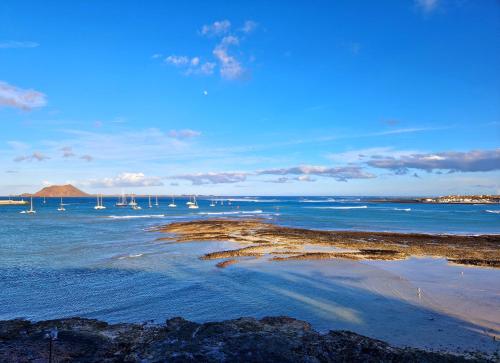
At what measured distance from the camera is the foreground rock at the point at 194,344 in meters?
12.2

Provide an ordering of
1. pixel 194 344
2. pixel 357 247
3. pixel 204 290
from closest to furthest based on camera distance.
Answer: pixel 194 344 < pixel 204 290 < pixel 357 247

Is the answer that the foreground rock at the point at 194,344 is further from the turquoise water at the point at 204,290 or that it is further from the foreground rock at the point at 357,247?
the foreground rock at the point at 357,247

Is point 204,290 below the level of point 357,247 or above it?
above

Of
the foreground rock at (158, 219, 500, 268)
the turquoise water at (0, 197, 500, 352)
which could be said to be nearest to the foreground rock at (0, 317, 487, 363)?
the turquoise water at (0, 197, 500, 352)

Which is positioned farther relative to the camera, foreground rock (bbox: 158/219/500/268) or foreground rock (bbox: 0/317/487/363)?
foreground rock (bbox: 158/219/500/268)

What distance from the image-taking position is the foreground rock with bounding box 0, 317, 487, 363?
12.2 meters

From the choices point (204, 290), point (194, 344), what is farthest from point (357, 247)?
point (194, 344)

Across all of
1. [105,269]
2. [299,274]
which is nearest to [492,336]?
[299,274]

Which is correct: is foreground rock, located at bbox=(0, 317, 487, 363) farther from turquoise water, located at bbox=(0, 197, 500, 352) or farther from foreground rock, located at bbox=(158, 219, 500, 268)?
foreground rock, located at bbox=(158, 219, 500, 268)

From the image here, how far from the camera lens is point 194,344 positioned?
13.1 metres

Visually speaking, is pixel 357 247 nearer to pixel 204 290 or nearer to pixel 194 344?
pixel 204 290

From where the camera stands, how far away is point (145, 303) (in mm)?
19062

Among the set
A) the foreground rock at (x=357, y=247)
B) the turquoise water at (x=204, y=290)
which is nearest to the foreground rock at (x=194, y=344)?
the turquoise water at (x=204, y=290)

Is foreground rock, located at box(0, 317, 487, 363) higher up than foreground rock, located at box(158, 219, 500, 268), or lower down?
higher up
